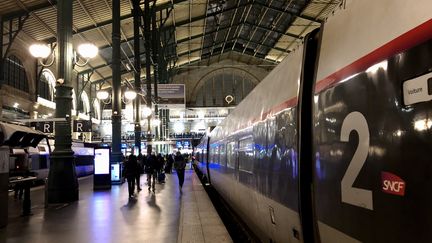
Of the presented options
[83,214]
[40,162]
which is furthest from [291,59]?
[40,162]

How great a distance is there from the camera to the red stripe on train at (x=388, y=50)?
Result: 2.26 m

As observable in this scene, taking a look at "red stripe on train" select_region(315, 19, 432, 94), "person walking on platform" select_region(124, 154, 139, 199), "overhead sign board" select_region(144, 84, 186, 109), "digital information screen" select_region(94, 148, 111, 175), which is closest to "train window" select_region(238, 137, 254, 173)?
"red stripe on train" select_region(315, 19, 432, 94)

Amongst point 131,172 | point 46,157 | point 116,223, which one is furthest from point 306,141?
point 46,157

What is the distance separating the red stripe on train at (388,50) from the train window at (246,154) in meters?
3.71

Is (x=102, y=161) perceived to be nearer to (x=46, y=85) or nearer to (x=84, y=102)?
(x=46, y=85)

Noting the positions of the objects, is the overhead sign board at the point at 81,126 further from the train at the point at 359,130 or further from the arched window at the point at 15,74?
the train at the point at 359,130

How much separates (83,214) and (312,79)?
951 cm

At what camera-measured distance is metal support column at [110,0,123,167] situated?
68.6ft

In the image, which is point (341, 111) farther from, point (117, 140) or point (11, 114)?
point (11, 114)

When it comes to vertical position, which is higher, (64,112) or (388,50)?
(64,112)

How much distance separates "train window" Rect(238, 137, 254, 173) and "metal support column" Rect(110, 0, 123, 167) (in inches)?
539

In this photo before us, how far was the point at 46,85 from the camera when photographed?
38.1 meters

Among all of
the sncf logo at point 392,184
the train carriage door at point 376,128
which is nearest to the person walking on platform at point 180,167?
the train carriage door at point 376,128

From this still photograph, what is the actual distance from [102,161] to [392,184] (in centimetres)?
1970
